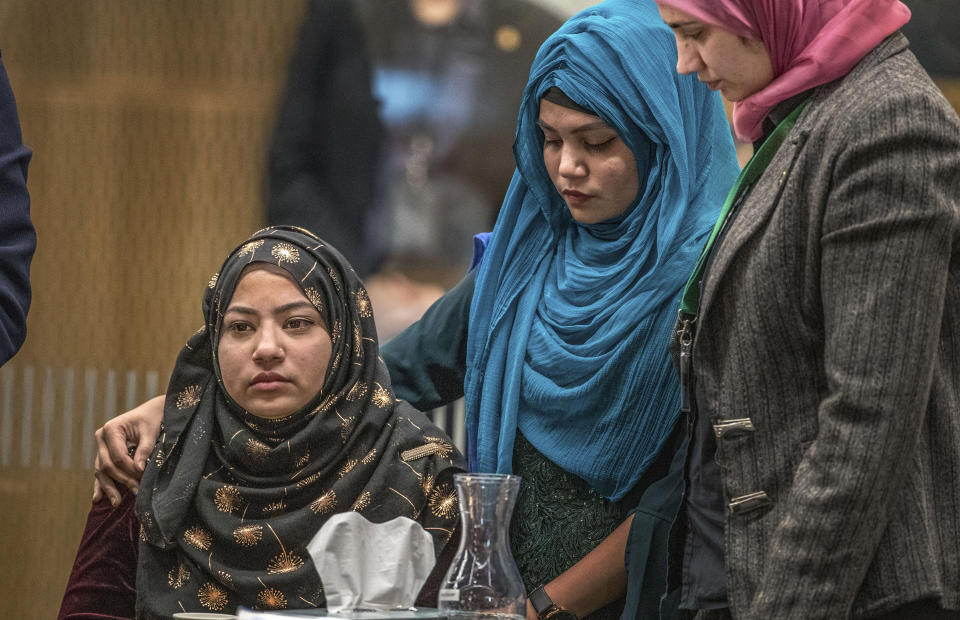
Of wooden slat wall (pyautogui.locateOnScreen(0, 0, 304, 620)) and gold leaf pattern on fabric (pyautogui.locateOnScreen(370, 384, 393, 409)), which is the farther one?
wooden slat wall (pyautogui.locateOnScreen(0, 0, 304, 620))

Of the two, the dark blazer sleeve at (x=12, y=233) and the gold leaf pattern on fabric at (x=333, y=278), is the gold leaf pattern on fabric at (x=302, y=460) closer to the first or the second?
the gold leaf pattern on fabric at (x=333, y=278)

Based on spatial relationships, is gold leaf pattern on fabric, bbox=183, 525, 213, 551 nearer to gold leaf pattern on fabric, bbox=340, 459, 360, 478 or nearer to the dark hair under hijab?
gold leaf pattern on fabric, bbox=340, 459, 360, 478

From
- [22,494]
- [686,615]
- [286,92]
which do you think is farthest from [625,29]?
[22,494]

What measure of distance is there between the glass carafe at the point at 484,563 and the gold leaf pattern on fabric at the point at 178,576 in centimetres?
61

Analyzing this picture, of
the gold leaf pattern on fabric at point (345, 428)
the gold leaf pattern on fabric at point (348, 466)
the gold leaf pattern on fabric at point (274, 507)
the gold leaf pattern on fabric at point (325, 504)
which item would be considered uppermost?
the gold leaf pattern on fabric at point (345, 428)

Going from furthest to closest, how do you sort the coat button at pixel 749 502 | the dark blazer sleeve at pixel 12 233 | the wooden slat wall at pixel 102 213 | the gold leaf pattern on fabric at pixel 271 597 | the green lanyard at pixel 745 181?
the wooden slat wall at pixel 102 213 < the gold leaf pattern on fabric at pixel 271 597 < the dark blazer sleeve at pixel 12 233 < the green lanyard at pixel 745 181 < the coat button at pixel 749 502

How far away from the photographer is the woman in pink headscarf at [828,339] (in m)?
1.11

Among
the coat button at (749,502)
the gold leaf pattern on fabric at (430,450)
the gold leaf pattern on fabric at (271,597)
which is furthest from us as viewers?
the gold leaf pattern on fabric at (430,450)

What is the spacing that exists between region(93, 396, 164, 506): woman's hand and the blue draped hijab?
0.56 m

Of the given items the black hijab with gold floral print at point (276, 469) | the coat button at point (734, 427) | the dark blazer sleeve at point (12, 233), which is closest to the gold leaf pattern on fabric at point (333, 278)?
the black hijab with gold floral print at point (276, 469)

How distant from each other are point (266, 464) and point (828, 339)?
962 mm

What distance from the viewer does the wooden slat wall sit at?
318cm

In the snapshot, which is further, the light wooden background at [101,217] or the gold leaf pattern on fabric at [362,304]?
the light wooden background at [101,217]

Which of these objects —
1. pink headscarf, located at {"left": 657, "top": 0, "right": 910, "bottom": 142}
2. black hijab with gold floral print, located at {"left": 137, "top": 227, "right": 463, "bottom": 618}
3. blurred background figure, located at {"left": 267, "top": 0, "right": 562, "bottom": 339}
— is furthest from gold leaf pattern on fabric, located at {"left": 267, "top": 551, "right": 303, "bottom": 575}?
blurred background figure, located at {"left": 267, "top": 0, "right": 562, "bottom": 339}
